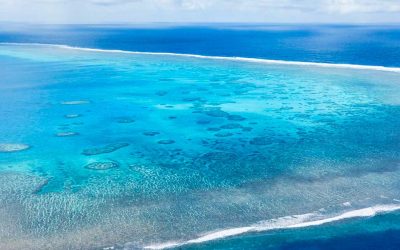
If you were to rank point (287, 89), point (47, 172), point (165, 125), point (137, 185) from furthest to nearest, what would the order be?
point (287, 89), point (165, 125), point (47, 172), point (137, 185)

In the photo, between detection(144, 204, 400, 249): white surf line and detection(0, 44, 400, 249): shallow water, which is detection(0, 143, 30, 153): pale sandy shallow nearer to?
detection(0, 44, 400, 249): shallow water

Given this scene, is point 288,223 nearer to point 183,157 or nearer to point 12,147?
point 183,157

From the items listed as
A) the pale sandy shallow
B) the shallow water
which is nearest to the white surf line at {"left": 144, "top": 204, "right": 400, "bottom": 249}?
the shallow water

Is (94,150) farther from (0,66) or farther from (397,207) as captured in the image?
(0,66)

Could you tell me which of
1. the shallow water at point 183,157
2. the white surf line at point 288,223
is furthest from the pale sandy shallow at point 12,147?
the white surf line at point 288,223

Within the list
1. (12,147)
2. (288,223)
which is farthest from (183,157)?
(12,147)

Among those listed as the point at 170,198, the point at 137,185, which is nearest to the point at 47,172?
the point at 137,185

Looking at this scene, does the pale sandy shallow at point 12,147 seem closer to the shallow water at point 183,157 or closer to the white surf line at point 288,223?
the shallow water at point 183,157
